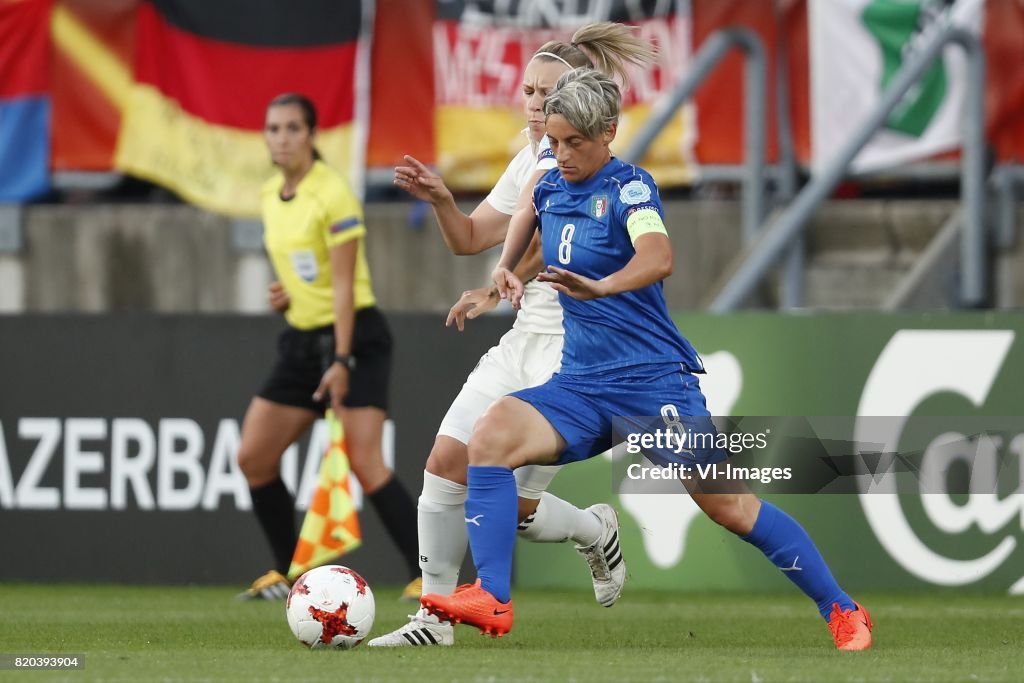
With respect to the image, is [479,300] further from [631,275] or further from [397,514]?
[397,514]

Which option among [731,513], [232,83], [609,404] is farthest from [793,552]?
[232,83]

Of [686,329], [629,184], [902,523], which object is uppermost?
[629,184]

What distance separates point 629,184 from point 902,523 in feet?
12.4

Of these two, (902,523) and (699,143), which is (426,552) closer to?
(902,523)

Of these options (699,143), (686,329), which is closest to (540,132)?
(686,329)

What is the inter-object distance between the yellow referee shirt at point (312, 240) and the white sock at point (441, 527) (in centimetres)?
209

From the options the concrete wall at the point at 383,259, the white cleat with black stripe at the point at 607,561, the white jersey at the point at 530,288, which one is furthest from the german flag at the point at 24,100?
the white cleat with black stripe at the point at 607,561

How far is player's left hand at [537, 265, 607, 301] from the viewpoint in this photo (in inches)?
238

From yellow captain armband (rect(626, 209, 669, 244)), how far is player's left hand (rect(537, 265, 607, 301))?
26cm

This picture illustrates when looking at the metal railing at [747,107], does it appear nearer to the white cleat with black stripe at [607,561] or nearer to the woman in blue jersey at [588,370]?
the white cleat with black stripe at [607,561]

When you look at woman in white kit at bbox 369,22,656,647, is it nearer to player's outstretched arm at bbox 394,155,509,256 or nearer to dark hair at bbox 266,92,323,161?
player's outstretched arm at bbox 394,155,509,256

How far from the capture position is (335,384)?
29.0 ft

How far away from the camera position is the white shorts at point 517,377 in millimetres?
7059

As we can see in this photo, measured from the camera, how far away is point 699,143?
12.5m
